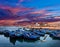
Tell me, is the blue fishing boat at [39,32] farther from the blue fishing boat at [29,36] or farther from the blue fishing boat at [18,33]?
the blue fishing boat at [18,33]

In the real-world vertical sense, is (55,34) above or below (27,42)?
above

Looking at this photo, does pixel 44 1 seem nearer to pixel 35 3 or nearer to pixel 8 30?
pixel 35 3

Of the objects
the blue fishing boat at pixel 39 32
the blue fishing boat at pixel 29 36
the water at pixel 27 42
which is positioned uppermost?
the blue fishing boat at pixel 39 32

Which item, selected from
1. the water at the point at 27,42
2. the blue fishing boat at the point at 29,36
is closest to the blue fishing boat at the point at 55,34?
the water at the point at 27,42

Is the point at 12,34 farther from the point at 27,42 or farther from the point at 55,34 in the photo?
the point at 55,34

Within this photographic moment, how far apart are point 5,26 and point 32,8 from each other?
518 millimetres

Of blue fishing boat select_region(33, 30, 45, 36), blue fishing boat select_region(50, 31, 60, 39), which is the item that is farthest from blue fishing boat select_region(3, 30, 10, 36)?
blue fishing boat select_region(50, 31, 60, 39)

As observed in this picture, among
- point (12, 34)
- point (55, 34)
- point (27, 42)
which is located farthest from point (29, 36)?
point (55, 34)

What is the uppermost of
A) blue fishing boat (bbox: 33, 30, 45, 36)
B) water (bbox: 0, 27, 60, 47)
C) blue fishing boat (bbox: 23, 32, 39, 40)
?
blue fishing boat (bbox: 33, 30, 45, 36)

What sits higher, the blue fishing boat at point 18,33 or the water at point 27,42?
the blue fishing boat at point 18,33

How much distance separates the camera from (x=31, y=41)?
2682 mm

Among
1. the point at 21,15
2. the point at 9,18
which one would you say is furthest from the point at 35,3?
the point at 9,18

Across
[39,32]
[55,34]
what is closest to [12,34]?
[39,32]

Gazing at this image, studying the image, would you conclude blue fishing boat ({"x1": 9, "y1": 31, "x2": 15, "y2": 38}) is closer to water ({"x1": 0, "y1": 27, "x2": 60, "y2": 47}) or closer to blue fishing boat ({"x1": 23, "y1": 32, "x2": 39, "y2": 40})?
water ({"x1": 0, "y1": 27, "x2": 60, "y2": 47})
